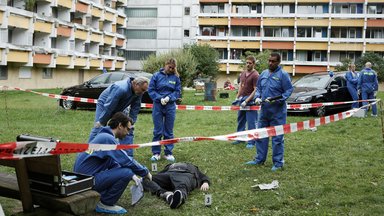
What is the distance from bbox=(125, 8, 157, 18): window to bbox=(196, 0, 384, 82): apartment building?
873cm

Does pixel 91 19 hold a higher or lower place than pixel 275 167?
higher

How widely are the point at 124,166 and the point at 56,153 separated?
1.46m

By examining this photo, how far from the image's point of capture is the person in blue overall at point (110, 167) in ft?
17.4

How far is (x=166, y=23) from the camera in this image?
66188 millimetres

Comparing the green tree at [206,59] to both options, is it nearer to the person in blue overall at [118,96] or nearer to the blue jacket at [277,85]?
the blue jacket at [277,85]

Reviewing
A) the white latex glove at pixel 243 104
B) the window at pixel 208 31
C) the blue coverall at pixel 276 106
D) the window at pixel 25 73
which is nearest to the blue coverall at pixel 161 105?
the white latex glove at pixel 243 104

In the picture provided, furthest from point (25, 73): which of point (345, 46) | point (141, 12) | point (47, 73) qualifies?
point (345, 46)

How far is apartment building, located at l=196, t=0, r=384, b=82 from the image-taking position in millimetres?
57344

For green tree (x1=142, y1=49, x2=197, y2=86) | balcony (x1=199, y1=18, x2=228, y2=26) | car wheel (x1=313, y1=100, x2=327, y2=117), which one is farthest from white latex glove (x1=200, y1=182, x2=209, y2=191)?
balcony (x1=199, y1=18, x2=228, y2=26)

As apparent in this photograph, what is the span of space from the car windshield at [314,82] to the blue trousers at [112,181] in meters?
13.1

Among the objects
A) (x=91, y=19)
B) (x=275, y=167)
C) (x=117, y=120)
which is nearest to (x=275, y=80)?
(x=275, y=167)

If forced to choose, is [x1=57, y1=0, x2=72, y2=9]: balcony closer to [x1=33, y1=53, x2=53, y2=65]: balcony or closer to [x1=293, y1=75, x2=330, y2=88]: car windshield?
[x1=33, y1=53, x2=53, y2=65]: balcony

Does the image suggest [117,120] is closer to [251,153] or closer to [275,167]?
[275,167]

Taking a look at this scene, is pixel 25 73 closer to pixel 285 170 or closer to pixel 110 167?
pixel 285 170
